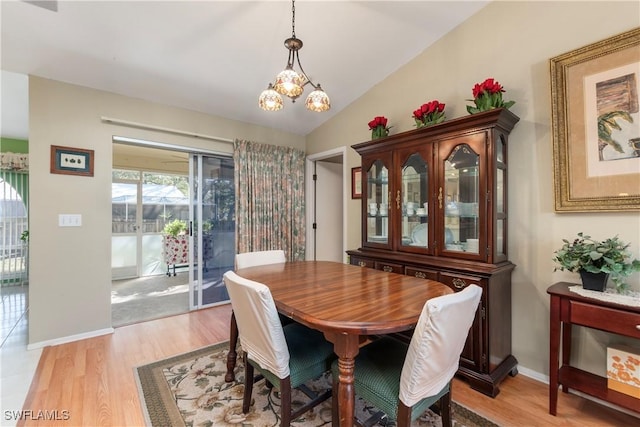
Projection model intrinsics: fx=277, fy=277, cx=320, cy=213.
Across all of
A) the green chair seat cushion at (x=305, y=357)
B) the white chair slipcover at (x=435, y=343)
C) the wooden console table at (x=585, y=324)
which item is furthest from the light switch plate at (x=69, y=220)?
the wooden console table at (x=585, y=324)

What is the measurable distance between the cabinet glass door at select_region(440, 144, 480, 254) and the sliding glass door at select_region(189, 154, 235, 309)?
2630mm

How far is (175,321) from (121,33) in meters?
2.79

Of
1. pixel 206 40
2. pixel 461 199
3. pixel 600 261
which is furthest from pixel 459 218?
pixel 206 40

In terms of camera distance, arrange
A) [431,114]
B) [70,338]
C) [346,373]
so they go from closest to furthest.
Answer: [346,373], [431,114], [70,338]

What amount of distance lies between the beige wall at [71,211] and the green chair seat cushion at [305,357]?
7.20ft

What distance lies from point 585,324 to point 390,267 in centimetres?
128

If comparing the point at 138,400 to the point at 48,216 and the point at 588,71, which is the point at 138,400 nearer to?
the point at 48,216

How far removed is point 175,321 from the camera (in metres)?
3.11

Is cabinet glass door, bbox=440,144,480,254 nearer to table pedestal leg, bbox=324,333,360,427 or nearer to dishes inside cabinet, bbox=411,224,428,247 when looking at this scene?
dishes inside cabinet, bbox=411,224,428,247

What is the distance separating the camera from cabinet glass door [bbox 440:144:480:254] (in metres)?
2.07

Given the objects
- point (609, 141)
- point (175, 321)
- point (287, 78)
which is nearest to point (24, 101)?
point (175, 321)

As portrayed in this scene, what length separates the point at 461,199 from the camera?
2203mm

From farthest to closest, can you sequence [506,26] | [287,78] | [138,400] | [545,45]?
[506,26] → [545,45] → [138,400] → [287,78]

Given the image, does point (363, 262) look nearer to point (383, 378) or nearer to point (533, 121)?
point (383, 378)
